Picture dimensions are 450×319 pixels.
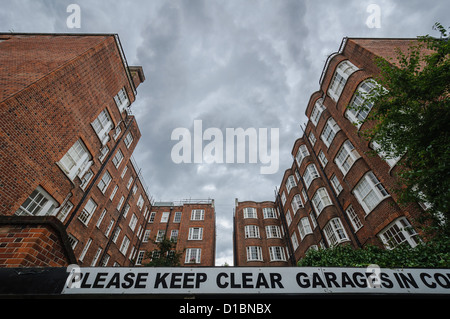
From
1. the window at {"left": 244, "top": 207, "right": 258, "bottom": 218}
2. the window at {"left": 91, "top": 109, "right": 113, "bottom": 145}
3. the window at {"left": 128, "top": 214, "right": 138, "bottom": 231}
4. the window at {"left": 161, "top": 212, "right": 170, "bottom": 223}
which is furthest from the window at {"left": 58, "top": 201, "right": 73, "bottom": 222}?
the window at {"left": 244, "top": 207, "right": 258, "bottom": 218}

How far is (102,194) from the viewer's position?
2017cm

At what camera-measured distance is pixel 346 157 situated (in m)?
16.8

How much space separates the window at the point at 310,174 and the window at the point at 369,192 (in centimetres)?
679

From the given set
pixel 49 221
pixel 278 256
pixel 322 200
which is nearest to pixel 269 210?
pixel 278 256

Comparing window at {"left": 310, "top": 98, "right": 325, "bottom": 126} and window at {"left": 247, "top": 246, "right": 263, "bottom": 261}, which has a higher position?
window at {"left": 310, "top": 98, "right": 325, "bottom": 126}

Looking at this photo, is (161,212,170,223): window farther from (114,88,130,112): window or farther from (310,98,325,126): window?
(310,98,325,126): window

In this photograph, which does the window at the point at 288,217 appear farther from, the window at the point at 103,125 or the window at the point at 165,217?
the window at the point at 103,125

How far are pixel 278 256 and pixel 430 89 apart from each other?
24.2m

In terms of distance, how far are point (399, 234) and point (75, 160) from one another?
1978cm

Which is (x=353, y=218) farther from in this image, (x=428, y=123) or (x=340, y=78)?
(x=340, y=78)

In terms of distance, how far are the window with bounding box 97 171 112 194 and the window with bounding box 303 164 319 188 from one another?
21754 millimetres

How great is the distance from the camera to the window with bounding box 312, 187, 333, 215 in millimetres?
19672

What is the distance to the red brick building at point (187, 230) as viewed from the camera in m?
25.8

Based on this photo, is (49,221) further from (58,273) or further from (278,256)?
(278,256)
